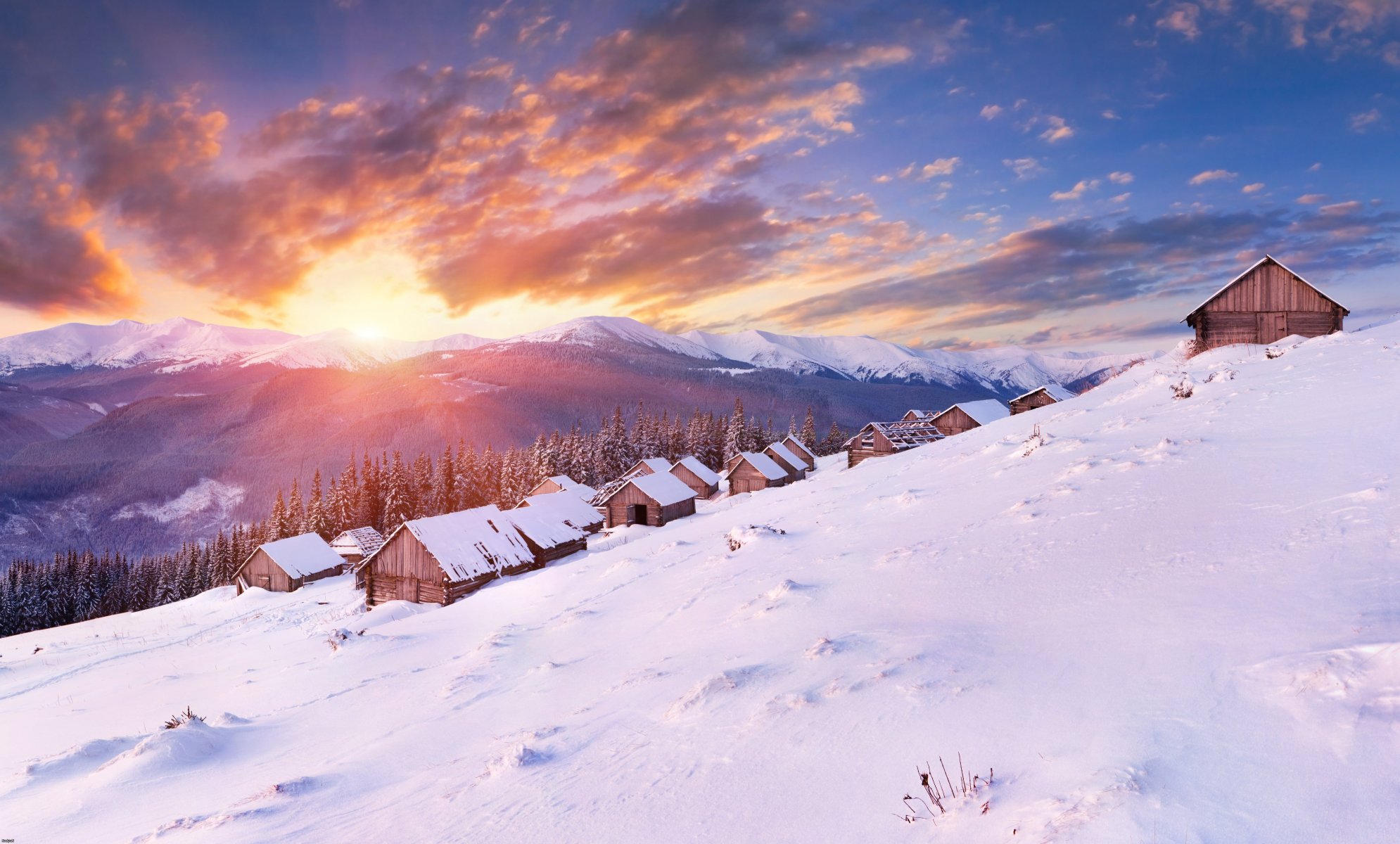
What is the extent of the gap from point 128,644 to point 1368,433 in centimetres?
4901

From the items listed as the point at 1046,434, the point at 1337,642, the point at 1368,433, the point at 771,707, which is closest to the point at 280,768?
the point at 771,707

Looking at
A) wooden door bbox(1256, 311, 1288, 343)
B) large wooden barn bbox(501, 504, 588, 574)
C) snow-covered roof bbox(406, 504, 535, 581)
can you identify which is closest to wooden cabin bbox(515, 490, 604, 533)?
large wooden barn bbox(501, 504, 588, 574)

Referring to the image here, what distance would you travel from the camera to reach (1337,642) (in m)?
4.83

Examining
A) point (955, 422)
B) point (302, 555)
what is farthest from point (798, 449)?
point (302, 555)

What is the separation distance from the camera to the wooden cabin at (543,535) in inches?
1390

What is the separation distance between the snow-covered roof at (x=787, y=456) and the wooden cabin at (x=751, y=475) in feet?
15.1

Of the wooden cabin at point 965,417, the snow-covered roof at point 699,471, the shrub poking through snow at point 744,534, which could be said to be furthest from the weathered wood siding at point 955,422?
the shrub poking through snow at point 744,534

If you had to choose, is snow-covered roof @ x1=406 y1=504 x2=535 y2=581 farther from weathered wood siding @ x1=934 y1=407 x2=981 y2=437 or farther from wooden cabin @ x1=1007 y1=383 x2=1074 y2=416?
wooden cabin @ x1=1007 y1=383 x2=1074 y2=416

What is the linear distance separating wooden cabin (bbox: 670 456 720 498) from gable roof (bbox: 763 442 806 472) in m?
8.26

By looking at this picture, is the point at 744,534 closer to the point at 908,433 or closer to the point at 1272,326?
the point at 1272,326

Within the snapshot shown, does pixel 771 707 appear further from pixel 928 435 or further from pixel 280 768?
pixel 928 435

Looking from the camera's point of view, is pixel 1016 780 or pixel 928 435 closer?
pixel 1016 780

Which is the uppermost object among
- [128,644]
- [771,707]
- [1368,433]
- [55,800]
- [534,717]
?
[1368,433]

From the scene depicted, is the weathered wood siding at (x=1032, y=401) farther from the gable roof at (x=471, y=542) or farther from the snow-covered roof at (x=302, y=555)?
the snow-covered roof at (x=302, y=555)
